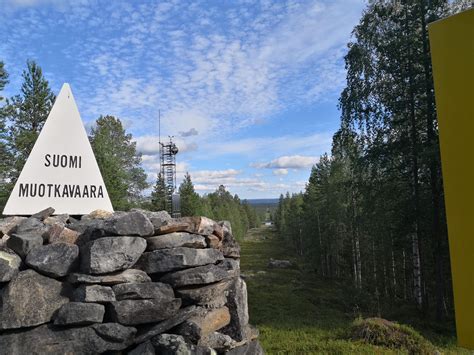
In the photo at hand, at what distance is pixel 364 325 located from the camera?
11.7 m

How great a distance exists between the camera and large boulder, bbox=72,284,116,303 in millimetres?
4594

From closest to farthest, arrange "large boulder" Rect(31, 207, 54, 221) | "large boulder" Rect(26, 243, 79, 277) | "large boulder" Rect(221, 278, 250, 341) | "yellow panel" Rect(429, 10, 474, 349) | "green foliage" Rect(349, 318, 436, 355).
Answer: "yellow panel" Rect(429, 10, 474, 349), "large boulder" Rect(26, 243, 79, 277), "large boulder" Rect(221, 278, 250, 341), "large boulder" Rect(31, 207, 54, 221), "green foliage" Rect(349, 318, 436, 355)

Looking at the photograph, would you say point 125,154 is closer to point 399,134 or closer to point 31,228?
point 399,134

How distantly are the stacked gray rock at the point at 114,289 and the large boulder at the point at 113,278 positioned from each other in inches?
0.5

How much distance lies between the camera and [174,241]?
5.38m

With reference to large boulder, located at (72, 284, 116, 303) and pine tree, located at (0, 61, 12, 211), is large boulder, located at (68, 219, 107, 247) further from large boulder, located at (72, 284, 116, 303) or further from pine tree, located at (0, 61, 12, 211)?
pine tree, located at (0, 61, 12, 211)

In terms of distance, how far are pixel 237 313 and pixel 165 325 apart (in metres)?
1.28

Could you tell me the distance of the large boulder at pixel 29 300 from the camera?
436cm

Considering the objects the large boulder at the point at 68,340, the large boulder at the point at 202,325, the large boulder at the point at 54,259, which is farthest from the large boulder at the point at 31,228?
the large boulder at the point at 202,325

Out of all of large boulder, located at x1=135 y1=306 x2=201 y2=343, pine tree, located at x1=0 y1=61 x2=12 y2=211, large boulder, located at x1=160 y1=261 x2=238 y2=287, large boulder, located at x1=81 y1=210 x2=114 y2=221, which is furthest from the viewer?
pine tree, located at x1=0 y1=61 x2=12 y2=211

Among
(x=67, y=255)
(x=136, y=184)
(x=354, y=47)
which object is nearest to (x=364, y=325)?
(x=67, y=255)

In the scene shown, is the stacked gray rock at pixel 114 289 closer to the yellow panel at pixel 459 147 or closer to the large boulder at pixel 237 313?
the large boulder at pixel 237 313

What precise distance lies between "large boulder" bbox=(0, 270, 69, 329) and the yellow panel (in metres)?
4.21

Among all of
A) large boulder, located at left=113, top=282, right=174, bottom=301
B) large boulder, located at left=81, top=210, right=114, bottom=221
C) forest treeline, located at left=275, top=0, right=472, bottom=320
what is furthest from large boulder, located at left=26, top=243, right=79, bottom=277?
forest treeline, located at left=275, top=0, right=472, bottom=320
